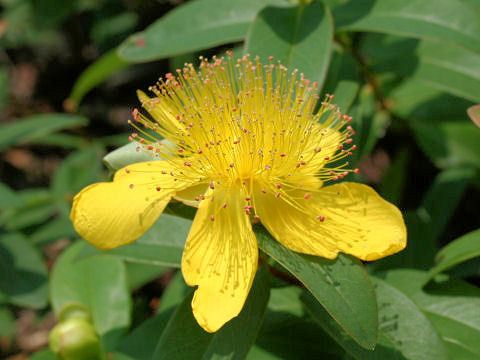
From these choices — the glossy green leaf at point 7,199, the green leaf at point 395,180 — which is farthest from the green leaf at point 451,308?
the glossy green leaf at point 7,199

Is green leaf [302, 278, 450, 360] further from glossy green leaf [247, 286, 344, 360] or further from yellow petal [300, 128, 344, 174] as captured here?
yellow petal [300, 128, 344, 174]

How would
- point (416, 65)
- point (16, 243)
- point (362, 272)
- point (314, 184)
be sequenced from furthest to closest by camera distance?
point (16, 243) < point (416, 65) < point (314, 184) < point (362, 272)

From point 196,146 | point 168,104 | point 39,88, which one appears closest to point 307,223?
point 196,146

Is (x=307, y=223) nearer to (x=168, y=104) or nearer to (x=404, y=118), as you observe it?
(x=168, y=104)

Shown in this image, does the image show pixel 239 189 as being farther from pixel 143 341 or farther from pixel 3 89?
pixel 3 89

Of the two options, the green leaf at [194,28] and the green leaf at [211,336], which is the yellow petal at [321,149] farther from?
the green leaf at [194,28]

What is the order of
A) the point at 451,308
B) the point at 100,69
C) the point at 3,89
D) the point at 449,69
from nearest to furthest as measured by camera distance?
1. the point at 451,308
2. the point at 449,69
3. the point at 100,69
4. the point at 3,89

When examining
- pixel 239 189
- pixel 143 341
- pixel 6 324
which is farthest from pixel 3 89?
pixel 239 189
